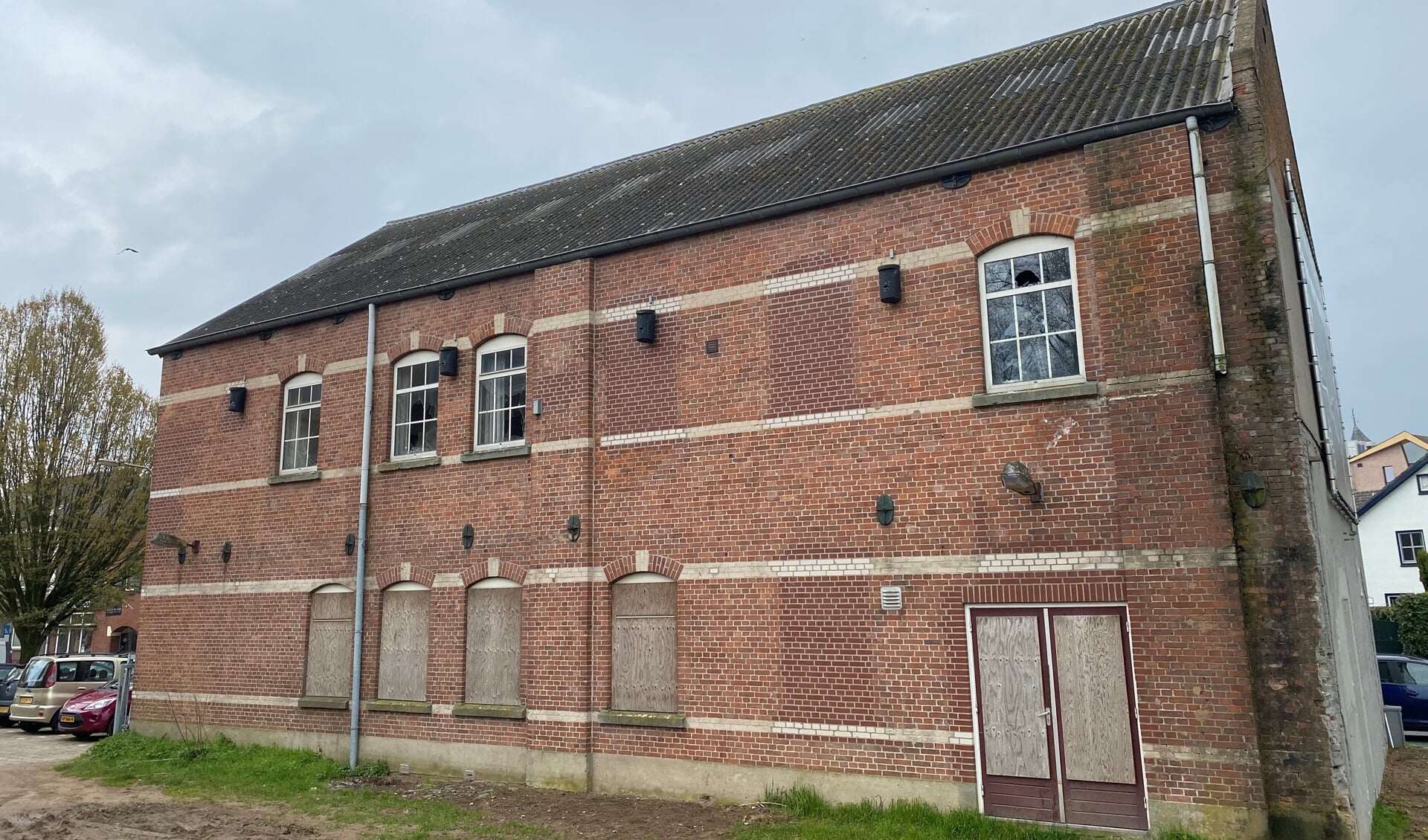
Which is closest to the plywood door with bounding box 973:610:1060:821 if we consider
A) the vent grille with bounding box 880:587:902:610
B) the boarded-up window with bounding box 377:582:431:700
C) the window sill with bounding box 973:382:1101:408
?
the vent grille with bounding box 880:587:902:610

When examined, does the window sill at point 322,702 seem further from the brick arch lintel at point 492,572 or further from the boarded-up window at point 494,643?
the brick arch lintel at point 492,572

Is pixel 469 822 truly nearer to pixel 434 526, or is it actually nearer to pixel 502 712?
pixel 502 712

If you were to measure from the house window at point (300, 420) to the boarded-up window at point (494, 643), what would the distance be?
14.4 ft

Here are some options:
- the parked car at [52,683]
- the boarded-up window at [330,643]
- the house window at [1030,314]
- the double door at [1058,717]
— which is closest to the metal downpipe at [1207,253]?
the house window at [1030,314]

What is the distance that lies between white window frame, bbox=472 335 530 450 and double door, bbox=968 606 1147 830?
7.13 meters

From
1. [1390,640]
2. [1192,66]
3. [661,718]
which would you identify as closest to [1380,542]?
[1390,640]

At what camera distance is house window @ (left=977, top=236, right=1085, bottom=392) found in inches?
380

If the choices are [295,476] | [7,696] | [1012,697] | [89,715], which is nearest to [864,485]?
[1012,697]

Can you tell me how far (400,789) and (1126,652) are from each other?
924cm

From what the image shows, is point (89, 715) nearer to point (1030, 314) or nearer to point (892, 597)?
point (892, 597)

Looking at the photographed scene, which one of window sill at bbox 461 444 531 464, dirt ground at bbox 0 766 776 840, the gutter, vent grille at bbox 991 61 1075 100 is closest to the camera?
the gutter

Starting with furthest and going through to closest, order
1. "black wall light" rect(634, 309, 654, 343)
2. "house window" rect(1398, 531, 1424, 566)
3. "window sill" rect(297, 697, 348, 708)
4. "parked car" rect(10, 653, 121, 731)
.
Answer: "house window" rect(1398, 531, 1424, 566) → "parked car" rect(10, 653, 121, 731) → "window sill" rect(297, 697, 348, 708) → "black wall light" rect(634, 309, 654, 343)

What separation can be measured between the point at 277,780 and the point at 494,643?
3.58m

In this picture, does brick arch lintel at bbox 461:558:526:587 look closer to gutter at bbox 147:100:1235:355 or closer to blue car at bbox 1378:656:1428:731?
gutter at bbox 147:100:1235:355
